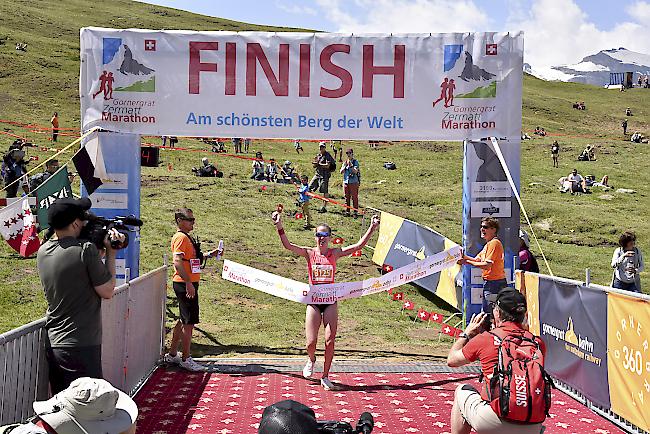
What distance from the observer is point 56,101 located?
165 feet

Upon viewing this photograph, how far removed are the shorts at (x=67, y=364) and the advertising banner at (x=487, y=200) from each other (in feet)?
21.6

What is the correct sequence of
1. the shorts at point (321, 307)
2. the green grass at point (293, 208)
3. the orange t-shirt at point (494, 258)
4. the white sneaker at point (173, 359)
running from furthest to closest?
the green grass at point (293, 208) < the white sneaker at point (173, 359) < the orange t-shirt at point (494, 258) < the shorts at point (321, 307)

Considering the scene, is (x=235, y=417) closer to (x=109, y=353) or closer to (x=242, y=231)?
(x=109, y=353)

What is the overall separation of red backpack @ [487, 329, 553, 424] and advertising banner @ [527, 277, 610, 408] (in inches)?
122

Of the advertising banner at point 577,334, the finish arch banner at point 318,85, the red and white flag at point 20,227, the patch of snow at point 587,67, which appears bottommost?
the advertising banner at point 577,334

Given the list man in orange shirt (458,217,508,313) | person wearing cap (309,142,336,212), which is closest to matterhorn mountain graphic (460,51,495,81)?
man in orange shirt (458,217,508,313)

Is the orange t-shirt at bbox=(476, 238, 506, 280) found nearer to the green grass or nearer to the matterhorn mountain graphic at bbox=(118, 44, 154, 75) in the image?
the green grass

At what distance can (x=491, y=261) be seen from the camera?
9859 millimetres

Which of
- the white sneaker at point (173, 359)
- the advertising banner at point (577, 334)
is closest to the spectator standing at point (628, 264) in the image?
the advertising banner at point (577, 334)

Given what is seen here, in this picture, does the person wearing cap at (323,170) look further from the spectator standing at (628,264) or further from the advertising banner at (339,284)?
the spectator standing at (628,264)

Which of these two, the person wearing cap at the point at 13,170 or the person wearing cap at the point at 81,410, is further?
the person wearing cap at the point at 13,170

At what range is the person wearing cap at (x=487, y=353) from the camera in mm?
5051

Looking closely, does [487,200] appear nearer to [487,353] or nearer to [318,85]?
[318,85]

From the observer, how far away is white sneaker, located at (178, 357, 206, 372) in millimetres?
9750
